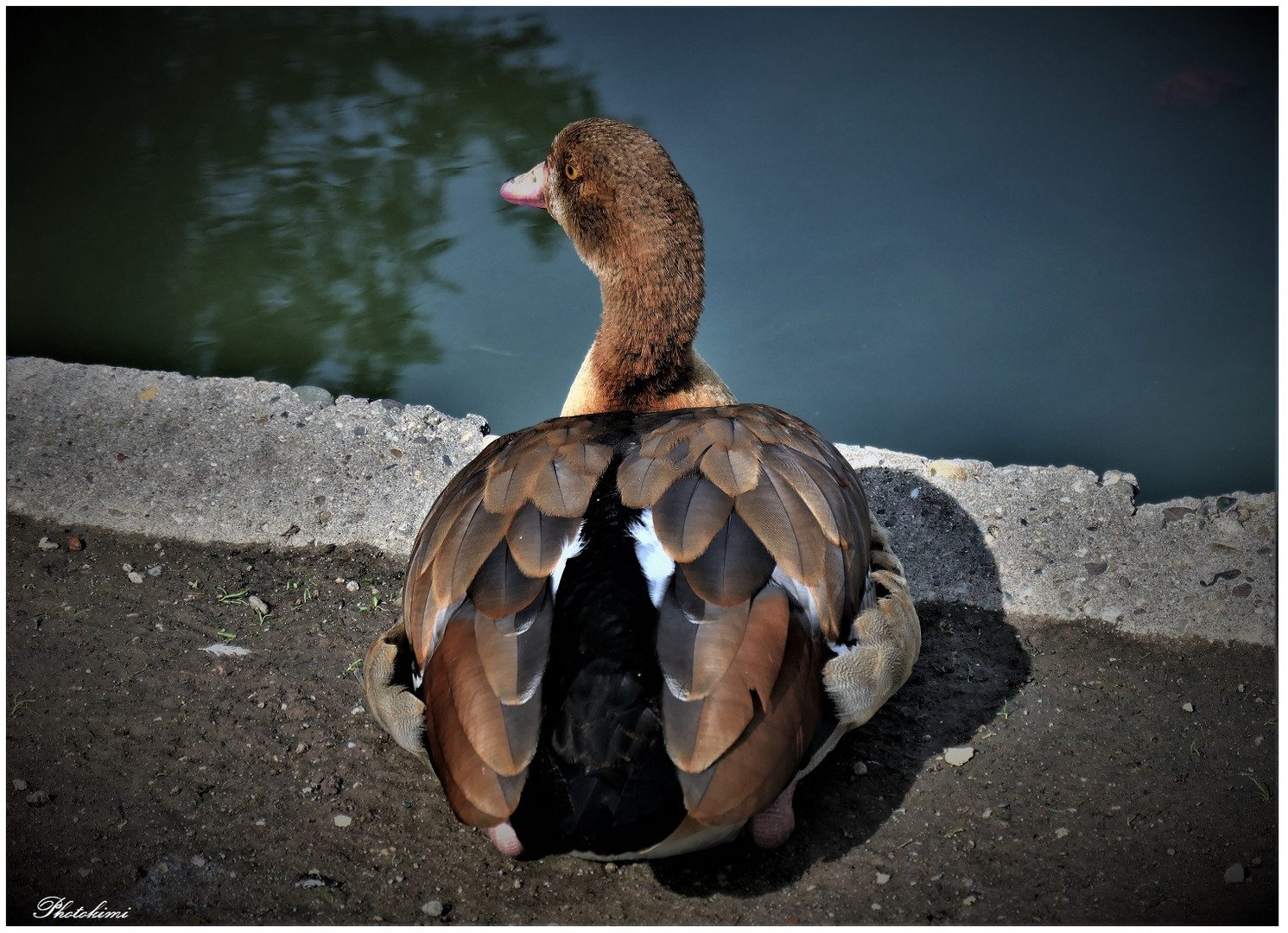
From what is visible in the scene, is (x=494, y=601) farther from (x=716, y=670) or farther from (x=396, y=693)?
(x=716, y=670)

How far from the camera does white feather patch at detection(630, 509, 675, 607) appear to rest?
2512mm

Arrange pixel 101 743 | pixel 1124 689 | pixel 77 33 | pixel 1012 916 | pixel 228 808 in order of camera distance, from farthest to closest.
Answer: pixel 77 33
pixel 1124 689
pixel 101 743
pixel 228 808
pixel 1012 916

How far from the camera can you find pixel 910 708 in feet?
11.3

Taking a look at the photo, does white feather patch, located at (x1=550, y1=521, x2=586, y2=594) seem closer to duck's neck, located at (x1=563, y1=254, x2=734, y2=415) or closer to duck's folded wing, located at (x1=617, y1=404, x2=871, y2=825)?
duck's folded wing, located at (x1=617, y1=404, x2=871, y2=825)

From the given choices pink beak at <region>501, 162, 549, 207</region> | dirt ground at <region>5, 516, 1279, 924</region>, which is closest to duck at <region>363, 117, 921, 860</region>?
dirt ground at <region>5, 516, 1279, 924</region>

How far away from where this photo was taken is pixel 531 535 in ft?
8.80

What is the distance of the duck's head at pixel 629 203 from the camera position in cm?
357

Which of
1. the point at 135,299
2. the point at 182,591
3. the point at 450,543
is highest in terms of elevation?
the point at 450,543

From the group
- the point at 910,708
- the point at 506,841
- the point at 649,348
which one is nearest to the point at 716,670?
the point at 506,841

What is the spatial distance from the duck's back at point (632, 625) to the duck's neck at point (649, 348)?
61 cm

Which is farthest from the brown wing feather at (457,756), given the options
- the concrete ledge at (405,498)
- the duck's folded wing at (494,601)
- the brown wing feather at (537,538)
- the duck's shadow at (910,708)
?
the concrete ledge at (405,498)

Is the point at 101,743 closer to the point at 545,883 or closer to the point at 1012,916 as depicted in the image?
the point at 545,883

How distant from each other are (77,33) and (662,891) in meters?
10.3

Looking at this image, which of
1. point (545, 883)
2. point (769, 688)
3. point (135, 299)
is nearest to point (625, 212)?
point (769, 688)
